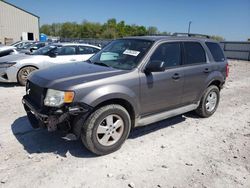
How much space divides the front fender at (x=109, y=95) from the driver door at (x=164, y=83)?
9.1 inches

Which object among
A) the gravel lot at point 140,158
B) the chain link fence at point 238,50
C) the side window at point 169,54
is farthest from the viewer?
the chain link fence at point 238,50

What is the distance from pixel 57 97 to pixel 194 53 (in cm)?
303

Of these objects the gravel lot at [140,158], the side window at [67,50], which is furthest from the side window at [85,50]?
the gravel lot at [140,158]

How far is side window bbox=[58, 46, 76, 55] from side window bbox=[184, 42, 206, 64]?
201 inches

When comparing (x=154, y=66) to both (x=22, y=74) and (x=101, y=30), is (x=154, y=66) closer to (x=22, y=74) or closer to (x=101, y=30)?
(x=22, y=74)

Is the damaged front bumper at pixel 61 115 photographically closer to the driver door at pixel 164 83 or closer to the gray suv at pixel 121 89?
the gray suv at pixel 121 89

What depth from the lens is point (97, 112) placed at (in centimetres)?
338

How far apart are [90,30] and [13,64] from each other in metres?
87.9

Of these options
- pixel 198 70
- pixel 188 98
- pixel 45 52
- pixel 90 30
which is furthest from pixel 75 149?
pixel 90 30

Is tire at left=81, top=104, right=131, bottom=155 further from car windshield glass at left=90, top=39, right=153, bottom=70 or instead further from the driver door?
car windshield glass at left=90, top=39, right=153, bottom=70

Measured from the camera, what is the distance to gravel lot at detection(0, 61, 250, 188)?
3.03 meters

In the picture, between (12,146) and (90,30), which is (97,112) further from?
(90,30)

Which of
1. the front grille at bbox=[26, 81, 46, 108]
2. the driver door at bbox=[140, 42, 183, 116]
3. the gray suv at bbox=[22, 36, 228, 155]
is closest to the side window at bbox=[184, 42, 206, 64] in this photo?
the gray suv at bbox=[22, 36, 228, 155]

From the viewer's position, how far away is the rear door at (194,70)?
15.2ft
